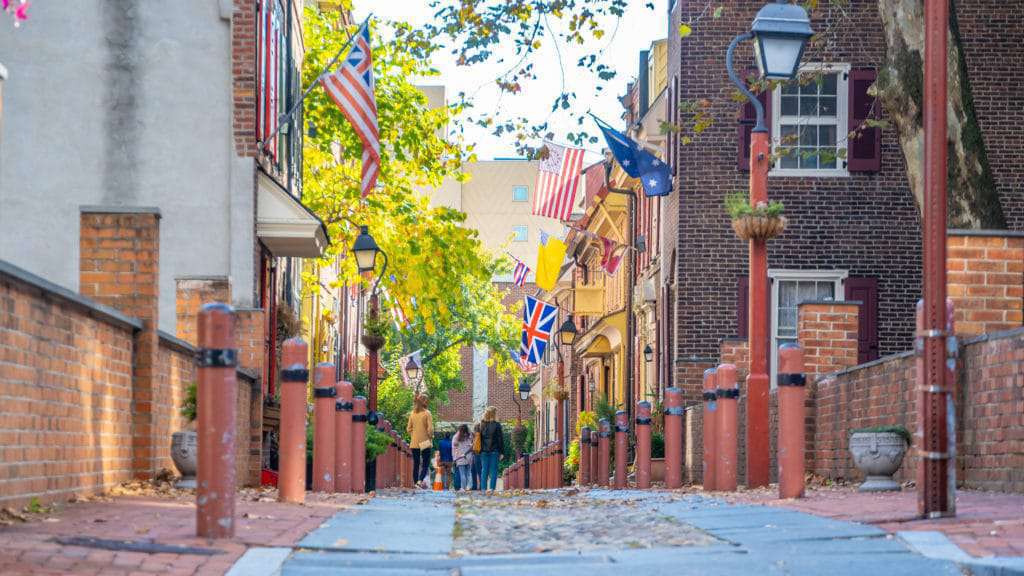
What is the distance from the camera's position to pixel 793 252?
1142 inches

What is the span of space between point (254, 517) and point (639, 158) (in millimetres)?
19185

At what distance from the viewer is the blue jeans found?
32.5 meters

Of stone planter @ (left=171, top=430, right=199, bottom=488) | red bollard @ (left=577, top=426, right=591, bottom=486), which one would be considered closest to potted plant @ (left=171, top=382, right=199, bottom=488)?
stone planter @ (left=171, top=430, right=199, bottom=488)

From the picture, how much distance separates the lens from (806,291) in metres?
29.0

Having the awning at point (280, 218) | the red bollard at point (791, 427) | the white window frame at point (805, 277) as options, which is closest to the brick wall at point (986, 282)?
the red bollard at point (791, 427)

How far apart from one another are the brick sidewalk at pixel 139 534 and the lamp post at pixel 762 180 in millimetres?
5682

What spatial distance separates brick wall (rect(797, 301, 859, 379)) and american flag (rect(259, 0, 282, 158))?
869 cm

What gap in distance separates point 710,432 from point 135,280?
621 centimetres

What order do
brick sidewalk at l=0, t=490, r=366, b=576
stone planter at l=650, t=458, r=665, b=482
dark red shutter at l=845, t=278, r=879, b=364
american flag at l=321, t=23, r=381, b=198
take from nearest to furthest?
brick sidewalk at l=0, t=490, r=366, b=576, american flag at l=321, t=23, r=381, b=198, stone planter at l=650, t=458, r=665, b=482, dark red shutter at l=845, t=278, r=879, b=364

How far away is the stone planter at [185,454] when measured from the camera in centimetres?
1238

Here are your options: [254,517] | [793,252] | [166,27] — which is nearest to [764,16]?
[254,517]

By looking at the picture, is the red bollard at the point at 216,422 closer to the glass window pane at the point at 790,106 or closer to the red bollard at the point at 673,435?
the red bollard at the point at 673,435

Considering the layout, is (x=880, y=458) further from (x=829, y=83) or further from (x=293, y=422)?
(x=829, y=83)

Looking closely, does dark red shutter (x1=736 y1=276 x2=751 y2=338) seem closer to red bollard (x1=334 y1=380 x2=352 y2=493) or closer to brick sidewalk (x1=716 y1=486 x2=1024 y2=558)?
red bollard (x1=334 y1=380 x2=352 y2=493)
